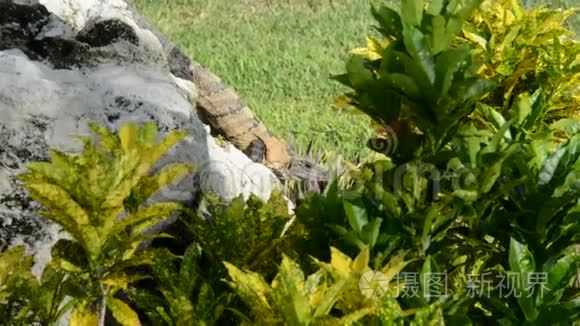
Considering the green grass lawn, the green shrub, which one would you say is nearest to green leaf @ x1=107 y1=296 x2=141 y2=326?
the green shrub

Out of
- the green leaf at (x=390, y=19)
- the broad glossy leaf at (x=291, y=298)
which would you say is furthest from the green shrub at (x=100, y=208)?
the green leaf at (x=390, y=19)

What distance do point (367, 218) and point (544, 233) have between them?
404mm

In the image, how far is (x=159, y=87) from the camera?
8.59 ft

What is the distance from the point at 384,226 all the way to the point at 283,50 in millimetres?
6134

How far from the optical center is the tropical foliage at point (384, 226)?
185cm

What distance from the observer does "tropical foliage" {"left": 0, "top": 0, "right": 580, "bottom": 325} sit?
72.9 inches

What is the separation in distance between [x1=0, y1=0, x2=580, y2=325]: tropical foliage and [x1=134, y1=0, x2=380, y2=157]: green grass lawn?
3414 millimetres

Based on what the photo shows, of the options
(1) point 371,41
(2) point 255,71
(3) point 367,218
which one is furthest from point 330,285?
(2) point 255,71

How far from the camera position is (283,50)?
7.97m

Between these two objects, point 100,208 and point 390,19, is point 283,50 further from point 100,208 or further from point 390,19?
point 100,208

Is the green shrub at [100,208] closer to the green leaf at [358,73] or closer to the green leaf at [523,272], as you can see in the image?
the green leaf at [358,73]

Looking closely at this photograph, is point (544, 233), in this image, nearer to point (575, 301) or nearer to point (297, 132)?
point (575, 301)

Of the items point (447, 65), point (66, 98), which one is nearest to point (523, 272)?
point (447, 65)

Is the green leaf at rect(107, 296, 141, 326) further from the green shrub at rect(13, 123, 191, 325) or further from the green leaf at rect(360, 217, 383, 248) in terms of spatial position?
the green leaf at rect(360, 217, 383, 248)
